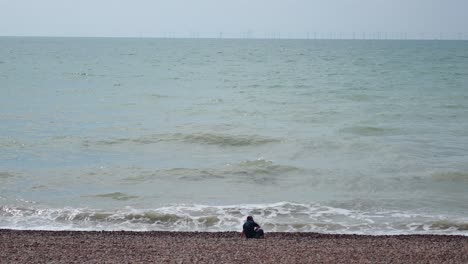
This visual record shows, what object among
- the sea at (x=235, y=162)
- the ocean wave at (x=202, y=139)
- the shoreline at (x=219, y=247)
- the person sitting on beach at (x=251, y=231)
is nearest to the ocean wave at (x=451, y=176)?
the sea at (x=235, y=162)

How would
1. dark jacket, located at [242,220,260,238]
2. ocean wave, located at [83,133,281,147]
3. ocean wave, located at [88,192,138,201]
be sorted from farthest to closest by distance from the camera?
ocean wave, located at [83,133,281,147]
ocean wave, located at [88,192,138,201]
dark jacket, located at [242,220,260,238]

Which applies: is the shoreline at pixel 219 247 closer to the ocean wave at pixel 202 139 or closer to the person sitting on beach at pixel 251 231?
the person sitting on beach at pixel 251 231

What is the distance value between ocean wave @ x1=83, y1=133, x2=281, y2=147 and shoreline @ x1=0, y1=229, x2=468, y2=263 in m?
12.7

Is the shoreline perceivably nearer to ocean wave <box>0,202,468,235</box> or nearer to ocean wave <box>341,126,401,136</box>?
ocean wave <box>0,202,468,235</box>

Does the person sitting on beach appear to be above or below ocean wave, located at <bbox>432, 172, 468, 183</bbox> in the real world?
below

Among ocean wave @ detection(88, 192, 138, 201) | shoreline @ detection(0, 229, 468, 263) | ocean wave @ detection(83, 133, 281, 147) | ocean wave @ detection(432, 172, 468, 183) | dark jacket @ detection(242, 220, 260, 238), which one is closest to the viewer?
shoreline @ detection(0, 229, 468, 263)

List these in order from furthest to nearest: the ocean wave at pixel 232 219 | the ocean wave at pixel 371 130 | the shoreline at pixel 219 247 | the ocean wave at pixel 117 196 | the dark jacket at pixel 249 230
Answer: the ocean wave at pixel 371 130, the ocean wave at pixel 117 196, the ocean wave at pixel 232 219, the dark jacket at pixel 249 230, the shoreline at pixel 219 247

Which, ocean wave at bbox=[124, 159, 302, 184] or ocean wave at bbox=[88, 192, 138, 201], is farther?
ocean wave at bbox=[124, 159, 302, 184]

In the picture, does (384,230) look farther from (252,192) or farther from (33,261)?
(33,261)

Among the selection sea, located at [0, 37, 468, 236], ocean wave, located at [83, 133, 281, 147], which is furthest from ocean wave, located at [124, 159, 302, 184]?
ocean wave, located at [83, 133, 281, 147]

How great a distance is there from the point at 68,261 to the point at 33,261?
0.66 metres

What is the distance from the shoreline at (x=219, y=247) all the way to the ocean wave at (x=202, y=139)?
12735mm

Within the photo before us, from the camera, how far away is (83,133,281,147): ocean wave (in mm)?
26594

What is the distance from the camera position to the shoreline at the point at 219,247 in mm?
11141
